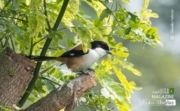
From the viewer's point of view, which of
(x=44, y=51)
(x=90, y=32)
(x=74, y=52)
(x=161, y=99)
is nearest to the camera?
(x=90, y=32)

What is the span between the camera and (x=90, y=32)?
61.2 inches

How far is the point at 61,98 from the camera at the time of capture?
1.62 meters

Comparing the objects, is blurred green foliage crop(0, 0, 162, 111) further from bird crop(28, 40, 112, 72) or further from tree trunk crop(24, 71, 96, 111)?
tree trunk crop(24, 71, 96, 111)

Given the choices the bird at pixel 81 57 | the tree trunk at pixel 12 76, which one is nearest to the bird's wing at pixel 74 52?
the bird at pixel 81 57

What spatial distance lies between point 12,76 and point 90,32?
0.28 m

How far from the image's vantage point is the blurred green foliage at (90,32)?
1616mm

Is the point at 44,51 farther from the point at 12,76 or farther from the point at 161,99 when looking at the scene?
the point at 161,99

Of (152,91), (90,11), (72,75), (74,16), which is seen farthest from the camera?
(152,91)

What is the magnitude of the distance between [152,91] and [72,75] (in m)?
1.41

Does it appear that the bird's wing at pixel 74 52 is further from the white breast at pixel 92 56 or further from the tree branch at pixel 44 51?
the tree branch at pixel 44 51

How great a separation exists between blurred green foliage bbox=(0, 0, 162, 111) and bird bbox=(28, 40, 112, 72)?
0.03 m

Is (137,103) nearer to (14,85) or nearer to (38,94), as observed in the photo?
(38,94)

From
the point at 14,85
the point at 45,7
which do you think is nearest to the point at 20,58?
the point at 14,85

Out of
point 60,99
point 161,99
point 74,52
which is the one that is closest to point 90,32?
point 60,99
